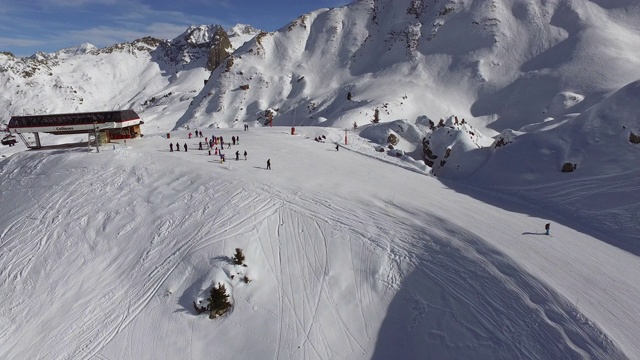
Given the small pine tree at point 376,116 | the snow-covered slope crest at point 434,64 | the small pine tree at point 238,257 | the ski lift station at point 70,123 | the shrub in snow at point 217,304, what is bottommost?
the shrub in snow at point 217,304

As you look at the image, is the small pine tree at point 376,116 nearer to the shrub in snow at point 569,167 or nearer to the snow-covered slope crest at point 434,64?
the snow-covered slope crest at point 434,64

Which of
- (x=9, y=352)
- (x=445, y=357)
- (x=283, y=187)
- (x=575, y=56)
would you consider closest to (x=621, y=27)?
(x=575, y=56)

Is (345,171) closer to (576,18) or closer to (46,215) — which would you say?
(46,215)

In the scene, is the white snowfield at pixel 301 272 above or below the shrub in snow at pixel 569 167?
below

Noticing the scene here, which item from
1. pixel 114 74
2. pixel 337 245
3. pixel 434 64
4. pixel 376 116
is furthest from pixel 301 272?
pixel 114 74

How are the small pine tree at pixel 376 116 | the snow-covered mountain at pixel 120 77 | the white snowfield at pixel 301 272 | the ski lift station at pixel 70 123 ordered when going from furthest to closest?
the snow-covered mountain at pixel 120 77 < the small pine tree at pixel 376 116 < the ski lift station at pixel 70 123 < the white snowfield at pixel 301 272

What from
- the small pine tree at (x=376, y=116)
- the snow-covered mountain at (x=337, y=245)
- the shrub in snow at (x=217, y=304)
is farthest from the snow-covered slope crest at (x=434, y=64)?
the shrub in snow at (x=217, y=304)

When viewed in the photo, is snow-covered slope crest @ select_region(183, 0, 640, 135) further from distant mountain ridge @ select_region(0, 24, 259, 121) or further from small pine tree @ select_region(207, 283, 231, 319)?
distant mountain ridge @ select_region(0, 24, 259, 121)

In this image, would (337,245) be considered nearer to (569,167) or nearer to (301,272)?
(301,272)
